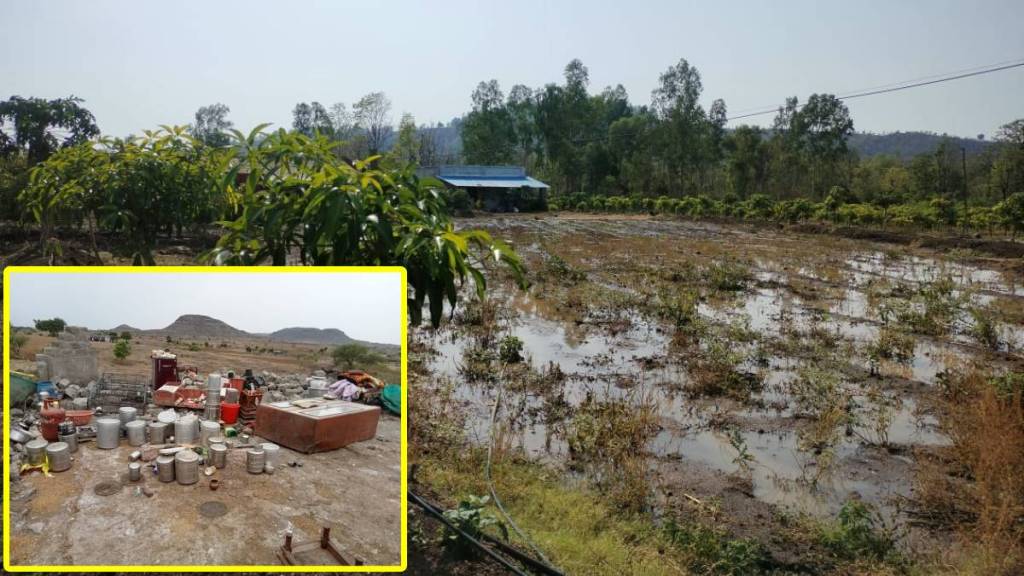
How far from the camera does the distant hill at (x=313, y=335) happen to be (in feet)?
4.73

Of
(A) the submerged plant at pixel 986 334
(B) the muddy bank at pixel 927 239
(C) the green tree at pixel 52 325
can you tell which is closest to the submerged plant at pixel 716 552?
(C) the green tree at pixel 52 325

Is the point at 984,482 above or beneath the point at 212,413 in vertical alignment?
beneath

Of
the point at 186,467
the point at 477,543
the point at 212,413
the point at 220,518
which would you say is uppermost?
the point at 212,413

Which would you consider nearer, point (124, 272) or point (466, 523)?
point (124, 272)

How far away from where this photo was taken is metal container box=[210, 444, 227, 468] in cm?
157

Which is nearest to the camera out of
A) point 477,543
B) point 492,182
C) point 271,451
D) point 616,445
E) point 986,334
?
point 271,451

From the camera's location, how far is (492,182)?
45.6 m

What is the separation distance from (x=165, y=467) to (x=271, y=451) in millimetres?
209

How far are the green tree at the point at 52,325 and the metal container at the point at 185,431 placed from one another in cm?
30

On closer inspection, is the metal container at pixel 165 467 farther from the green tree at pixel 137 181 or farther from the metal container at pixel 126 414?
the green tree at pixel 137 181

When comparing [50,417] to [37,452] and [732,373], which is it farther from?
[732,373]

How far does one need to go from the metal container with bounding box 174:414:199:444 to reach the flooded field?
3.70 m

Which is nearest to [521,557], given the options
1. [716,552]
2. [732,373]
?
[716,552]

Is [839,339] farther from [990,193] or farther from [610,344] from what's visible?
[990,193]
